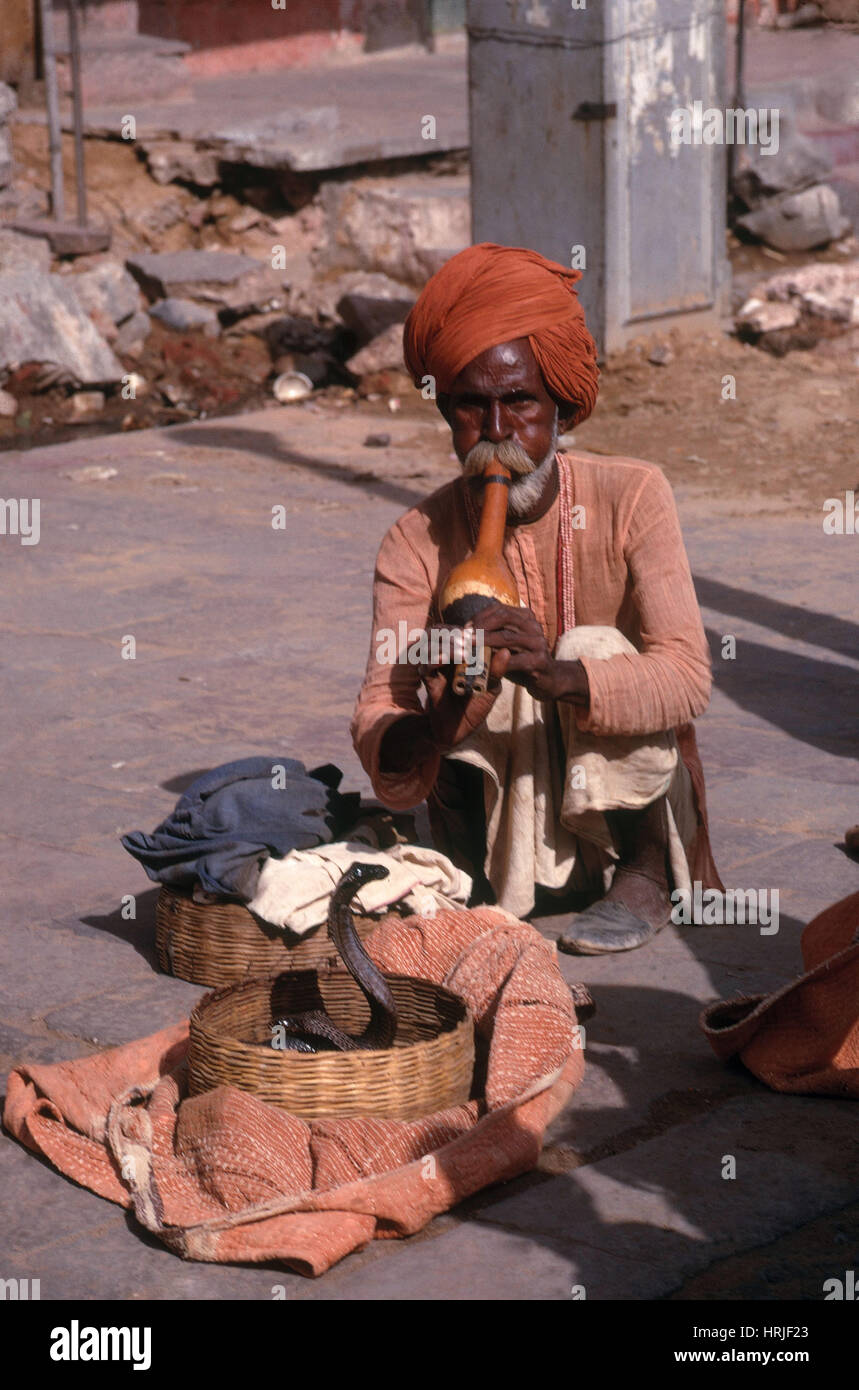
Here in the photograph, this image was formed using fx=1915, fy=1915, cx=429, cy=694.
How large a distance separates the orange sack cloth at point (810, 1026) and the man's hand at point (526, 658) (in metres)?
0.69

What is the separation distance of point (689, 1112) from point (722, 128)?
8327mm

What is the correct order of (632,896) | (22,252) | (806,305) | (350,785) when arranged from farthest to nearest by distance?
(22,252)
(806,305)
(350,785)
(632,896)

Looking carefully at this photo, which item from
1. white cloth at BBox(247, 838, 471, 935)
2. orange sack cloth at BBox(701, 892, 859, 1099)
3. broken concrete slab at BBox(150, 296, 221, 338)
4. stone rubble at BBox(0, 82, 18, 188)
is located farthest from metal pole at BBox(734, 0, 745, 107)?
orange sack cloth at BBox(701, 892, 859, 1099)

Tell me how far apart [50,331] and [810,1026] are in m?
8.59

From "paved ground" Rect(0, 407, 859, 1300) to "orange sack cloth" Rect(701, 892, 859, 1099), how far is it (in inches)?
1.8

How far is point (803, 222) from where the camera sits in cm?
1341

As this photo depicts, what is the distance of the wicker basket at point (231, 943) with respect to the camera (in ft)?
12.7

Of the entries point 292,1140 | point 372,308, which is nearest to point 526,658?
point 292,1140

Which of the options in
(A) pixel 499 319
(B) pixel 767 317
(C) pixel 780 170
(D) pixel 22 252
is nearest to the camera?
(A) pixel 499 319

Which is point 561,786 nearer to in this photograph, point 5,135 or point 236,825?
point 236,825

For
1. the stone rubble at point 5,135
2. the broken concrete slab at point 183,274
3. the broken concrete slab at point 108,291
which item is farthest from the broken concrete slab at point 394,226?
the stone rubble at point 5,135

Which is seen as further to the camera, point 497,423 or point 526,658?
point 497,423
